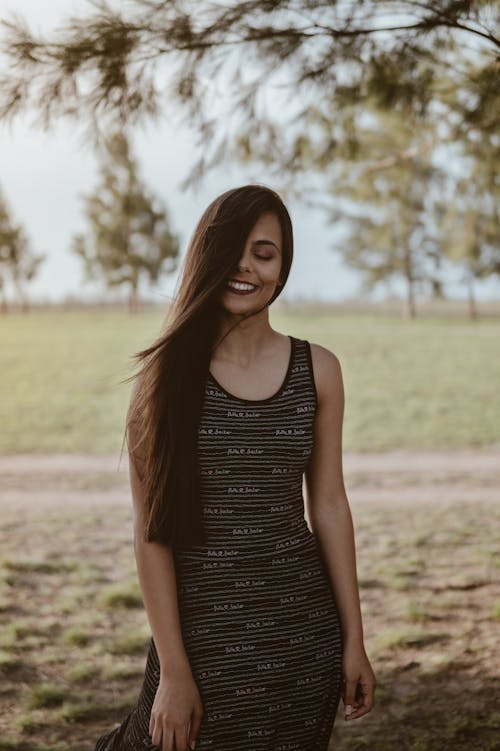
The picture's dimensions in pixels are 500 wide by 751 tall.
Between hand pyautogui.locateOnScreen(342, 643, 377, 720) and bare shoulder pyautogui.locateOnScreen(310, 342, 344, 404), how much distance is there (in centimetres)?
55

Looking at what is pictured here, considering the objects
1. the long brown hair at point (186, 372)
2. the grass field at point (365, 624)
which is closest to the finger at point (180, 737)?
the long brown hair at point (186, 372)

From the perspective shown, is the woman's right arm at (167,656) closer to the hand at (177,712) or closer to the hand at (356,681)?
the hand at (177,712)

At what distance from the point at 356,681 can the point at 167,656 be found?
451mm

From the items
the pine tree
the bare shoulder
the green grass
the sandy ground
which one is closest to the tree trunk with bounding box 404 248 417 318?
the green grass

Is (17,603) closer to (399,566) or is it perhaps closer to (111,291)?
(399,566)

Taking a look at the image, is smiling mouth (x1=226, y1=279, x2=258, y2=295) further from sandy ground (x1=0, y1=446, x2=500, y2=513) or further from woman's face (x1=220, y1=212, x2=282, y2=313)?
sandy ground (x1=0, y1=446, x2=500, y2=513)

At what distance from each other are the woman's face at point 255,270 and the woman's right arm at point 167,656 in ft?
1.57

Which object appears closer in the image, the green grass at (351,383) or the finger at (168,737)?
the finger at (168,737)

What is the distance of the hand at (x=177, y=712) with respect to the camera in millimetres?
1540

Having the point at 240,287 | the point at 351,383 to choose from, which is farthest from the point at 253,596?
the point at 351,383

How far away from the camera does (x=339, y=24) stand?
3.51 meters

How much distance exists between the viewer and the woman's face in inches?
66.2

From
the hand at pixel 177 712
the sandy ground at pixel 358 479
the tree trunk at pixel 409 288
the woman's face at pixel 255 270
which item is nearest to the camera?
the hand at pixel 177 712

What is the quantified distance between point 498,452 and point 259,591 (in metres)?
8.58
